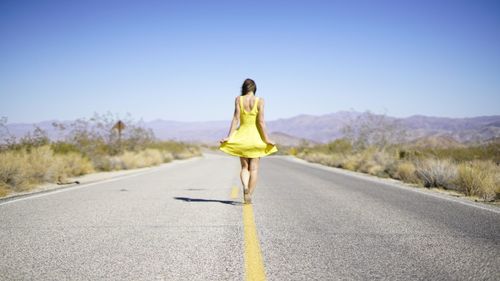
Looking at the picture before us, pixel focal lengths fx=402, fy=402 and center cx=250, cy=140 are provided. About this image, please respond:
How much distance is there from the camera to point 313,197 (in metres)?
8.84

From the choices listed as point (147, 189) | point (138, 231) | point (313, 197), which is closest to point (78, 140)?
point (147, 189)

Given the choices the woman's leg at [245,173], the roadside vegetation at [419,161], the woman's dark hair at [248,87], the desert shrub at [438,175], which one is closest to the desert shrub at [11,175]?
the woman's leg at [245,173]

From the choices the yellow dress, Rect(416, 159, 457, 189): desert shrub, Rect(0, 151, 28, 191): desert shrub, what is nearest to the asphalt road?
the yellow dress

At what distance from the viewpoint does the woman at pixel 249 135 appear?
718 centimetres

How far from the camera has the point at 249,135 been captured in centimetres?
722

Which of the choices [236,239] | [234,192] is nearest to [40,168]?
[234,192]

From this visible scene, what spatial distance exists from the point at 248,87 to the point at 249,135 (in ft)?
2.87

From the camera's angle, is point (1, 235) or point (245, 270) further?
point (1, 235)

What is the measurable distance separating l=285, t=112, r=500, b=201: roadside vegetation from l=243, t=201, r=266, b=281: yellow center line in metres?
6.87

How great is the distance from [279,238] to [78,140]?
54.8ft

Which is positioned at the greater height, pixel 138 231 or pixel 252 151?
pixel 252 151

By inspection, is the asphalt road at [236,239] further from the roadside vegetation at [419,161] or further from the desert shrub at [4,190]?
the roadside vegetation at [419,161]

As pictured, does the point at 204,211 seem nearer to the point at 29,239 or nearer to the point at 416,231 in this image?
the point at 29,239

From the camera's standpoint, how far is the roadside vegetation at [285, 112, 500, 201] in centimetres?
1102
